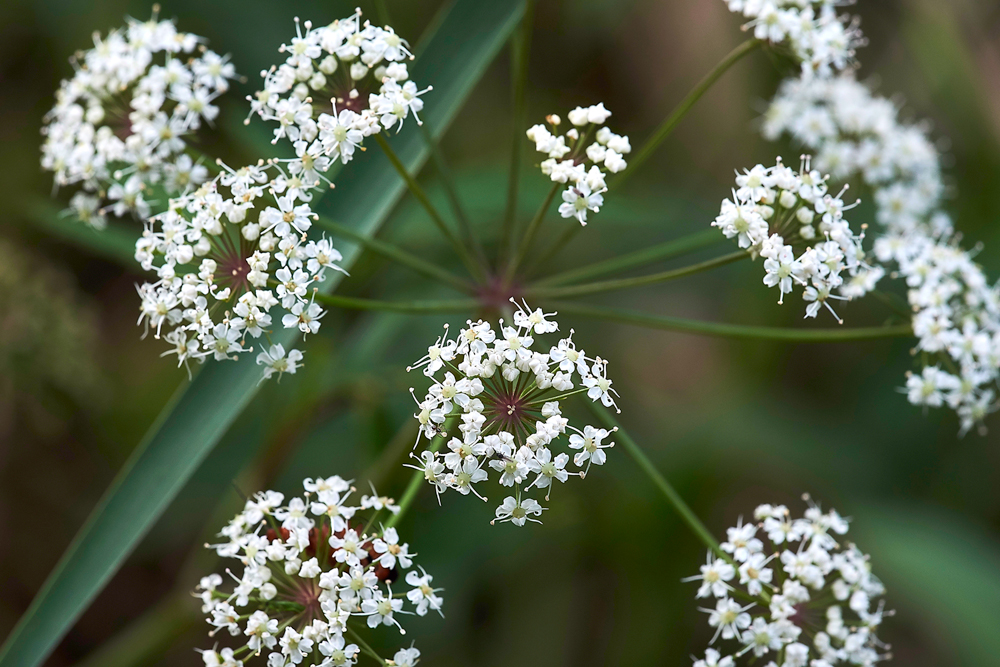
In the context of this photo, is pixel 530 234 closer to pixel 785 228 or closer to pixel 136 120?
pixel 785 228

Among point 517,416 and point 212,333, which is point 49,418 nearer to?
Answer: point 212,333

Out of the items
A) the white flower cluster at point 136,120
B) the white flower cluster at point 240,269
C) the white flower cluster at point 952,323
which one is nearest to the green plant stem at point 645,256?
the white flower cluster at point 952,323

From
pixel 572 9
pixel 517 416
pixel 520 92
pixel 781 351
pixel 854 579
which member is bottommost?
pixel 854 579

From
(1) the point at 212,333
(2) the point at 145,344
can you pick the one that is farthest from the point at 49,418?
(1) the point at 212,333

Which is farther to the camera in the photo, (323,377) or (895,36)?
(895,36)

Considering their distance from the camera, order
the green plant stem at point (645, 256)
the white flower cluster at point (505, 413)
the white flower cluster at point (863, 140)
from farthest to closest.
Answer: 1. the white flower cluster at point (863, 140)
2. the green plant stem at point (645, 256)
3. the white flower cluster at point (505, 413)

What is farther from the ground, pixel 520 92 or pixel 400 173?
pixel 520 92

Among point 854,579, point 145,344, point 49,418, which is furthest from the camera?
point 145,344

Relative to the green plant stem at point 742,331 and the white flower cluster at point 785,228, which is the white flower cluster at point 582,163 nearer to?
the white flower cluster at point 785,228
